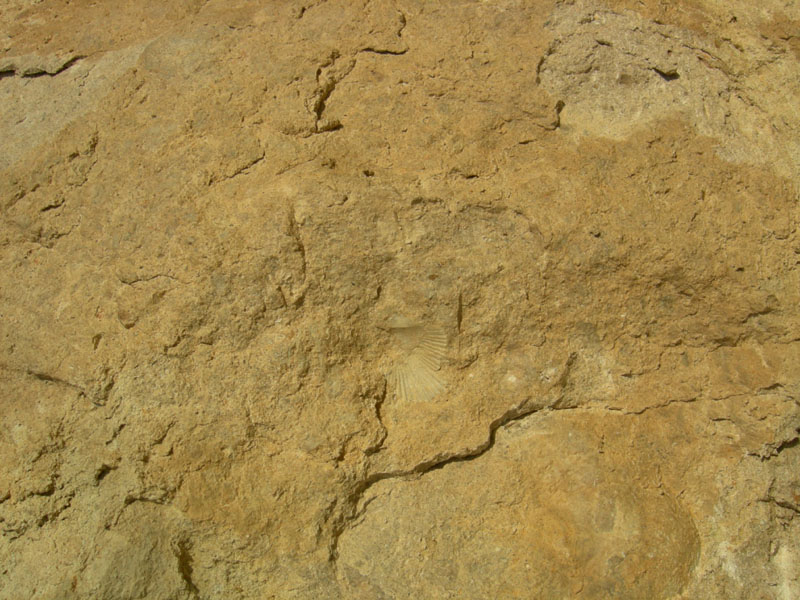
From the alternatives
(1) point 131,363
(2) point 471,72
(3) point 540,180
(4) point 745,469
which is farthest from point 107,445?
(4) point 745,469

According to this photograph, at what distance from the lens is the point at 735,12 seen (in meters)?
1.93

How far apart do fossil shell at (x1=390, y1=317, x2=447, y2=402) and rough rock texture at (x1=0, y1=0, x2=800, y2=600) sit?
11mm

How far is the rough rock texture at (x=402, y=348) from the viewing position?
4.72 feet

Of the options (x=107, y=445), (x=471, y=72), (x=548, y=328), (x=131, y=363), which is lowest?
(x=548, y=328)

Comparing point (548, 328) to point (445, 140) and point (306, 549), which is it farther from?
point (306, 549)

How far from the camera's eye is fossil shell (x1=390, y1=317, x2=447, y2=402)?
4.97ft

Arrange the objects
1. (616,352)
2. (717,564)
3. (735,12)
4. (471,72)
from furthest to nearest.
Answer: (735,12)
(471,72)
(616,352)
(717,564)

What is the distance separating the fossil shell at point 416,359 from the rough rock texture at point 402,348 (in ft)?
0.04

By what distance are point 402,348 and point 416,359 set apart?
0.04 meters

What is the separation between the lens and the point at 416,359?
152 cm

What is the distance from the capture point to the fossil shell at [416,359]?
1.51 metres

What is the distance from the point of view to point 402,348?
1528mm

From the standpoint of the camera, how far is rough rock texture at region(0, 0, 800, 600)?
144cm

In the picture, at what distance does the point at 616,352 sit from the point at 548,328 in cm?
17
